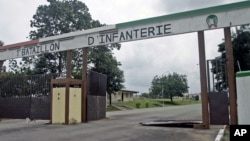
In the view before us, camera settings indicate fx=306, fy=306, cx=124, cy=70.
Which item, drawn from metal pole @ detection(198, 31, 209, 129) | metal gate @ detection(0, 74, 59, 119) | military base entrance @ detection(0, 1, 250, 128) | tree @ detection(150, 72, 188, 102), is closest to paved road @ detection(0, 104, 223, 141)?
metal pole @ detection(198, 31, 209, 129)

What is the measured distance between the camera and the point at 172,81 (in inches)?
3206

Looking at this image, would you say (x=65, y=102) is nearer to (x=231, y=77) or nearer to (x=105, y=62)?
(x=231, y=77)

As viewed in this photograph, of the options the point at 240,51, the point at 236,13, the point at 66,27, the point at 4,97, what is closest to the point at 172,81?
the point at 66,27

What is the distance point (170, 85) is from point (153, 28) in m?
67.1

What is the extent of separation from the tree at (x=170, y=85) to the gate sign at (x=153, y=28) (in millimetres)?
62213

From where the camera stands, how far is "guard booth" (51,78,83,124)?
16.3 meters

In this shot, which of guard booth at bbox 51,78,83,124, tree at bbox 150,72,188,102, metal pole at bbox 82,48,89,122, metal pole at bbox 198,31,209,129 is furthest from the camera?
tree at bbox 150,72,188,102

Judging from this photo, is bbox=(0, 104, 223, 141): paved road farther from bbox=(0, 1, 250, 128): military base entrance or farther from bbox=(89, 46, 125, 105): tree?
bbox=(89, 46, 125, 105): tree

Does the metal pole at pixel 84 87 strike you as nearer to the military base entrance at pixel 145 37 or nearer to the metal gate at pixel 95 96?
the military base entrance at pixel 145 37

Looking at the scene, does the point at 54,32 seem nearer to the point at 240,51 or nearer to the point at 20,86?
the point at 20,86

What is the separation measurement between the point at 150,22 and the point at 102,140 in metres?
6.91

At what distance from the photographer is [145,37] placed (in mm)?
14523

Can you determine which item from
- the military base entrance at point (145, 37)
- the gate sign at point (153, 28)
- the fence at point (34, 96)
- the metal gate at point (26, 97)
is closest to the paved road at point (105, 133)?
the military base entrance at point (145, 37)

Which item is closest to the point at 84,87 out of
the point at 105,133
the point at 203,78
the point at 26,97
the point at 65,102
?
the point at 65,102
